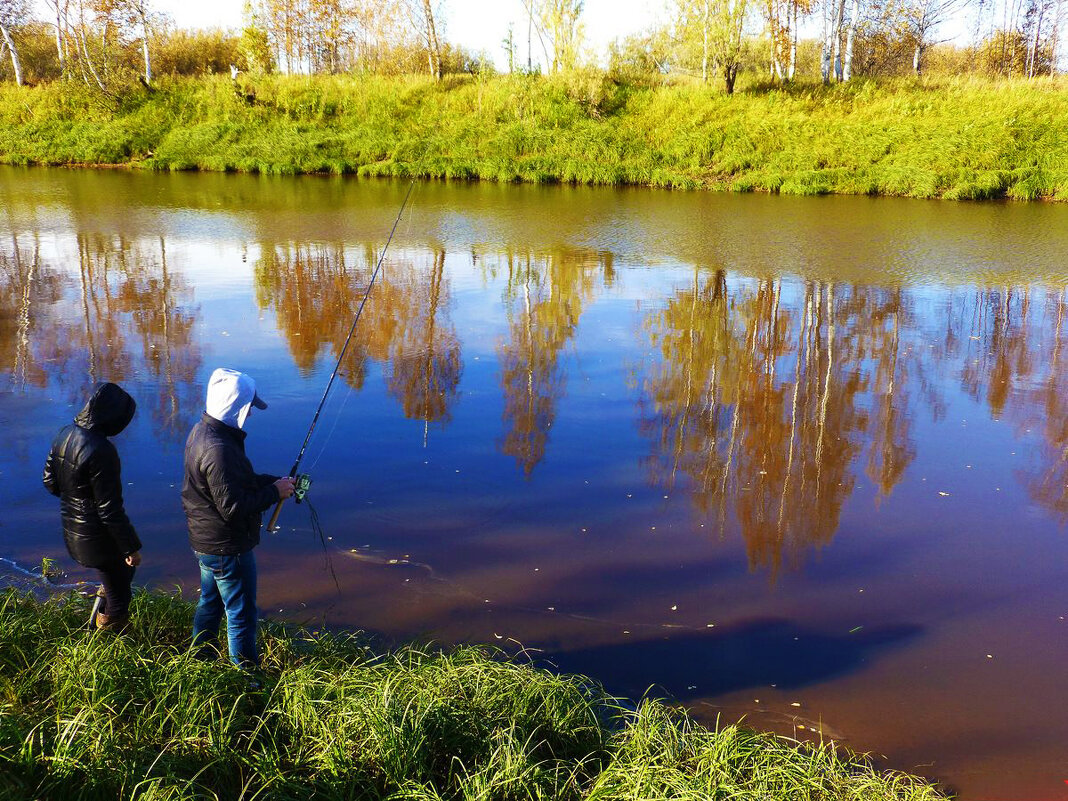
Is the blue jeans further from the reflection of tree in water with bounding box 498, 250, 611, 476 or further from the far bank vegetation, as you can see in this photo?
the far bank vegetation

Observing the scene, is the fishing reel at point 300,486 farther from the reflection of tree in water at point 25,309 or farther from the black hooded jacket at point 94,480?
the reflection of tree in water at point 25,309

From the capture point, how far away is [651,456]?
→ 754 centimetres

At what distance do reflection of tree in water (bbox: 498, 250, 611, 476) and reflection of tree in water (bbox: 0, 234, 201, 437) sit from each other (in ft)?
9.87

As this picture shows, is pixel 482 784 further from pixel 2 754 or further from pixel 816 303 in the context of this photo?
pixel 816 303

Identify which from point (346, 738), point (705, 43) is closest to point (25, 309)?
point (346, 738)

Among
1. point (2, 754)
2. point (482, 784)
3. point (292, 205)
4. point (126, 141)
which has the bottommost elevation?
point (482, 784)

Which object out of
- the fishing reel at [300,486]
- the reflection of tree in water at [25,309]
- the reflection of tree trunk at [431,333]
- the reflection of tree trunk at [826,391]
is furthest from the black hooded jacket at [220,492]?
the reflection of tree in water at [25,309]

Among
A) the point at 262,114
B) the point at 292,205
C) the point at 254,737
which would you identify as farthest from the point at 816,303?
the point at 262,114

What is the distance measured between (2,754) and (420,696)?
1.52 meters

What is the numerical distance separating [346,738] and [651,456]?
4.40 meters

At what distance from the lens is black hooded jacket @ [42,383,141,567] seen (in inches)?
165

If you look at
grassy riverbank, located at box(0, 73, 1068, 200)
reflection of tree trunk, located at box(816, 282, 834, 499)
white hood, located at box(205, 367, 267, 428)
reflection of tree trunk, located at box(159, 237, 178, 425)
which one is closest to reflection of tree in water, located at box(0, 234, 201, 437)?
reflection of tree trunk, located at box(159, 237, 178, 425)

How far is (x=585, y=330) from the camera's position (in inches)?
455

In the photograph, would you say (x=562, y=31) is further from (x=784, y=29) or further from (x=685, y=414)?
(x=685, y=414)
